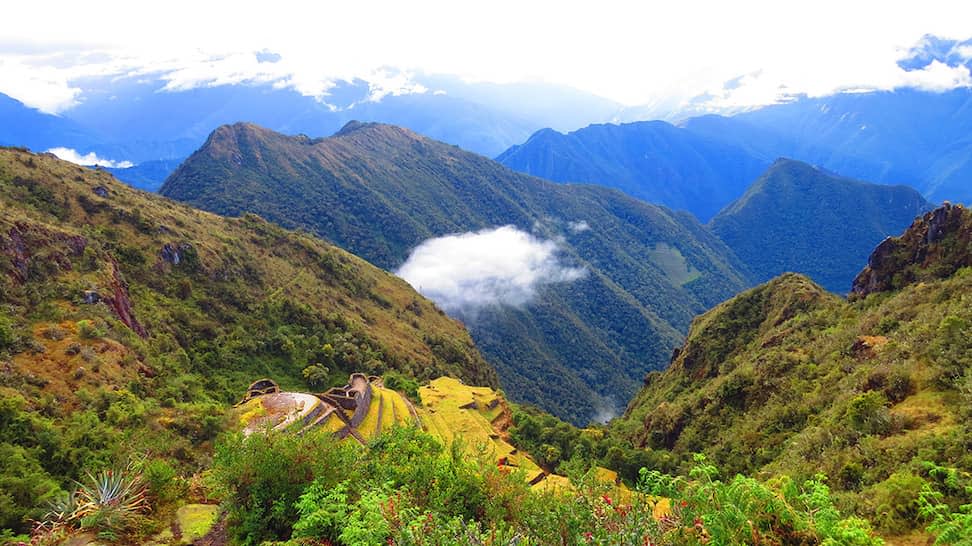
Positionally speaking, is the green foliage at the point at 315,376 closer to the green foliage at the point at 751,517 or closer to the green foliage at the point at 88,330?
the green foliage at the point at 88,330

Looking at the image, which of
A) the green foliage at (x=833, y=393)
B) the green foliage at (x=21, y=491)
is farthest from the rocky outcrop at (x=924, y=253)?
the green foliage at (x=21, y=491)

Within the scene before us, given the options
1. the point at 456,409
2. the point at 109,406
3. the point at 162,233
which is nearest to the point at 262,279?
the point at 162,233

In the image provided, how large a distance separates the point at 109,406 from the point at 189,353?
20494 millimetres

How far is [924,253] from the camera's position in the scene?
46.6 m

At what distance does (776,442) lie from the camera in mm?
34188

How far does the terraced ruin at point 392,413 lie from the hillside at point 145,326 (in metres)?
3.87

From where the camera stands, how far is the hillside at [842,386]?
63.0ft

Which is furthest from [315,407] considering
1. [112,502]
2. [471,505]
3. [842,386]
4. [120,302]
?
[842,386]

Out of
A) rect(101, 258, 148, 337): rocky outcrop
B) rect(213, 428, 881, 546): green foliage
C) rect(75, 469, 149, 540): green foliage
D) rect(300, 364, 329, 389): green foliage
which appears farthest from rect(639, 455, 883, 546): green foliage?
rect(300, 364, 329, 389): green foliage

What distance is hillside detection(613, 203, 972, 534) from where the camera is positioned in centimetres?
1919

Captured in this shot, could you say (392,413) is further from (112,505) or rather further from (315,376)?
(112,505)

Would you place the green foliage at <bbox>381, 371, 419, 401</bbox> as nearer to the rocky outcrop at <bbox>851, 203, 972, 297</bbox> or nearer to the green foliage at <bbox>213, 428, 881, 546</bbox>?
the green foliage at <bbox>213, 428, 881, 546</bbox>

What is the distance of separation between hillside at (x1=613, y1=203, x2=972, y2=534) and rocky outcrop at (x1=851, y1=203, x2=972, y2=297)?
153 mm

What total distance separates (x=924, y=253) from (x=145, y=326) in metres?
71.9
